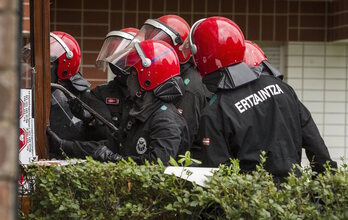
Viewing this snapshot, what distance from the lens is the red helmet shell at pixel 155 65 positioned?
5582mm

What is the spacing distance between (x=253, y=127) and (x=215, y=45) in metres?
0.86

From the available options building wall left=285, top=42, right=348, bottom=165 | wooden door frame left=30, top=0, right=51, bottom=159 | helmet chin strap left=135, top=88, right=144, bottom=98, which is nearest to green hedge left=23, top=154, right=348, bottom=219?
wooden door frame left=30, top=0, right=51, bottom=159

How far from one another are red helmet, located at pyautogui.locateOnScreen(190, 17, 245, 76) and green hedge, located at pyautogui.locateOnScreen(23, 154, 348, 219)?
1.26 meters

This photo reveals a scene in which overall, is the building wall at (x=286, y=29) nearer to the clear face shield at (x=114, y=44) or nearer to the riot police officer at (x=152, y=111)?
the clear face shield at (x=114, y=44)

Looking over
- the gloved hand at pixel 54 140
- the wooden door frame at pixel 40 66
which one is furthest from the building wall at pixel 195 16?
the wooden door frame at pixel 40 66

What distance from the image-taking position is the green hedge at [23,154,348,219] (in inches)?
128

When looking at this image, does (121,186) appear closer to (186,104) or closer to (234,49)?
(234,49)

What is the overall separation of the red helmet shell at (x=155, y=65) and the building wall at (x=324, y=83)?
5.99 m

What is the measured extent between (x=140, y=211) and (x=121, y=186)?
0.20 metres

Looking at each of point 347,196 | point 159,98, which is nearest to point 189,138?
point 159,98

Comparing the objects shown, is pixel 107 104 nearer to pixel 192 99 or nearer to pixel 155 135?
pixel 192 99

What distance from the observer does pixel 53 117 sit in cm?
697

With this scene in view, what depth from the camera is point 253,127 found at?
442 cm

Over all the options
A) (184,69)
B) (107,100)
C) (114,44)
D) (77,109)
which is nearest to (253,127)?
(77,109)
